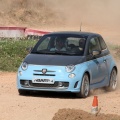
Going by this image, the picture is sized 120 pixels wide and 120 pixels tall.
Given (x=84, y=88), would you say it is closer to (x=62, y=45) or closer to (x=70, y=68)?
(x=70, y=68)

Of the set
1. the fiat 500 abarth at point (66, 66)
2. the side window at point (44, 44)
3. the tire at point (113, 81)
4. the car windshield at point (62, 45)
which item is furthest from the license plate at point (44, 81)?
the tire at point (113, 81)

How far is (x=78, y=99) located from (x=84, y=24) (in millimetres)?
47380

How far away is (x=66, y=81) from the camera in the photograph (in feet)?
40.6

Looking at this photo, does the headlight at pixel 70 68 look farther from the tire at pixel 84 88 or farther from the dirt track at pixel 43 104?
the dirt track at pixel 43 104

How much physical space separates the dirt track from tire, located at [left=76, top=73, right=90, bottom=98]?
5.9 inches

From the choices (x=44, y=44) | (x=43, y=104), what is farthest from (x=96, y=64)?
(x=43, y=104)

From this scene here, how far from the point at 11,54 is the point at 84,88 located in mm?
7943

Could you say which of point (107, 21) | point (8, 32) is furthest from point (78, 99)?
point (107, 21)

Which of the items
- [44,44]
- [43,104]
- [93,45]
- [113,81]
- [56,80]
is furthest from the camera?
[113,81]

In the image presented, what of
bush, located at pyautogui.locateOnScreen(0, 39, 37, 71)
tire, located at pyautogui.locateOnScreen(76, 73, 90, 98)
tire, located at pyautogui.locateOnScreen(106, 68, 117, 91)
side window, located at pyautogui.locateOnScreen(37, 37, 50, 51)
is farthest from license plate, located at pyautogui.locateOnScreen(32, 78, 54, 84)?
bush, located at pyautogui.locateOnScreen(0, 39, 37, 71)

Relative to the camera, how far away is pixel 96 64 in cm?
1345

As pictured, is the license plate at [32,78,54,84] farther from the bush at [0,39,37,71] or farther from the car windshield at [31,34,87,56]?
the bush at [0,39,37,71]

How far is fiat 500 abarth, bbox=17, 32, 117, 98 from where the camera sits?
1242 centimetres

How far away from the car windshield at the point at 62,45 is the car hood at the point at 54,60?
291mm
